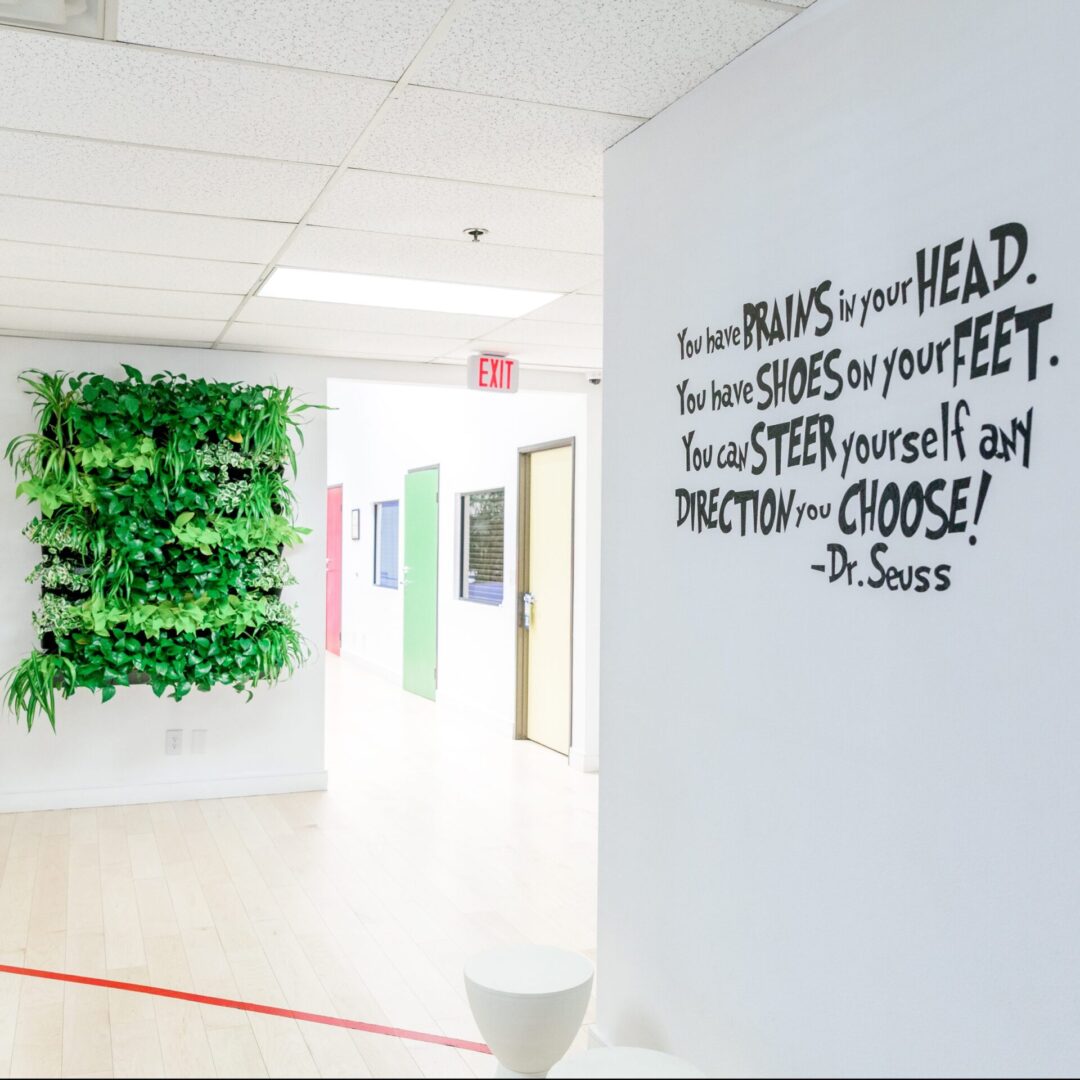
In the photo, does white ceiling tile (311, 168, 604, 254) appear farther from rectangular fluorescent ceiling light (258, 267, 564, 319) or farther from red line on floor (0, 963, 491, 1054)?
red line on floor (0, 963, 491, 1054)

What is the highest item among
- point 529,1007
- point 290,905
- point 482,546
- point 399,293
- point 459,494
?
point 399,293

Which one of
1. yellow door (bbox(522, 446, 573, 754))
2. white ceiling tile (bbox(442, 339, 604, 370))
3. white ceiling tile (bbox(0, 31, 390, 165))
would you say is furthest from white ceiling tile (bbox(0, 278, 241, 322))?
yellow door (bbox(522, 446, 573, 754))

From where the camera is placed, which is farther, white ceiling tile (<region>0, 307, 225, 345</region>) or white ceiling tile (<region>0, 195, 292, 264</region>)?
white ceiling tile (<region>0, 307, 225, 345</region>)

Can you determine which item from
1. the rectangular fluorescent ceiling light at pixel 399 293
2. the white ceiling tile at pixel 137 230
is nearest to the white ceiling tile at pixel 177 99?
the white ceiling tile at pixel 137 230

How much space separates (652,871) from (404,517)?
24.4 feet

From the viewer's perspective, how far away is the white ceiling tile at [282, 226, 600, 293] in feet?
11.9

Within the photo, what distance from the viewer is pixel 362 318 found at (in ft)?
15.9

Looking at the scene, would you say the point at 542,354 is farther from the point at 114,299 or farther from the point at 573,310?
the point at 114,299

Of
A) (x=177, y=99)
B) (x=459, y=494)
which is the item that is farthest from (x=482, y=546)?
(x=177, y=99)

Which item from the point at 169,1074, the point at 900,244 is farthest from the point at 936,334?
the point at 169,1074

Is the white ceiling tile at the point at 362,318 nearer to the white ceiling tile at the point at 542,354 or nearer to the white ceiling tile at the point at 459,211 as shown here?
the white ceiling tile at the point at 542,354

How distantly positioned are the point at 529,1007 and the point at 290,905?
77.3 inches

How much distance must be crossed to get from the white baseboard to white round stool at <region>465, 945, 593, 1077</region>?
3536 mm

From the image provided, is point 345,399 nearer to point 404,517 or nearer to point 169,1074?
point 404,517
